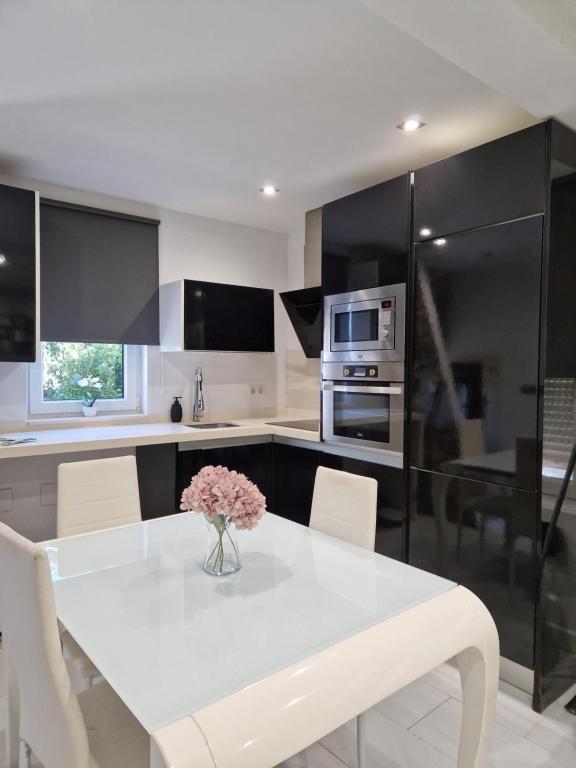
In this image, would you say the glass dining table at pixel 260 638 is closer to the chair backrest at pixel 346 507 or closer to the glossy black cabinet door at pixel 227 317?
the chair backrest at pixel 346 507

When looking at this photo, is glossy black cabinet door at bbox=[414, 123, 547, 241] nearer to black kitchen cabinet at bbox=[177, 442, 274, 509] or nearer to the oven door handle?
the oven door handle

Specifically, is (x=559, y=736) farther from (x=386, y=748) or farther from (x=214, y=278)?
(x=214, y=278)

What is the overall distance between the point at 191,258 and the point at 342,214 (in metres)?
1.30

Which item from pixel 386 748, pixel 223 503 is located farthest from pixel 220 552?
pixel 386 748

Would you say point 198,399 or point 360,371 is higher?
point 360,371

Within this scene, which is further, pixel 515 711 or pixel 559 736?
pixel 515 711

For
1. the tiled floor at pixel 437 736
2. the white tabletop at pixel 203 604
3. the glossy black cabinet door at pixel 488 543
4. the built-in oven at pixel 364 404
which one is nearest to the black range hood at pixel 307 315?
the built-in oven at pixel 364 404

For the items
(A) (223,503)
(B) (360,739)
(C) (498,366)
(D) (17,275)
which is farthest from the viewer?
(D) (17,275)

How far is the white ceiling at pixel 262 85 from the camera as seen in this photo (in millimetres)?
1495

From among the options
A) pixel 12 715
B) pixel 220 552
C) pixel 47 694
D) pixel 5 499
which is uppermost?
pixel 220 552

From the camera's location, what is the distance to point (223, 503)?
139 cm

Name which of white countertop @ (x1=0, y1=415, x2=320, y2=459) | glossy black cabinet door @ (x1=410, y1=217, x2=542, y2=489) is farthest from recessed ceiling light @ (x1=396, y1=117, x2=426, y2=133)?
white countertop @ (x1=0, y1=415, x2=320, y2=459)

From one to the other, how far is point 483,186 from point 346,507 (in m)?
1.47

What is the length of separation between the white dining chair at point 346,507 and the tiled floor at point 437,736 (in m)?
0.68
